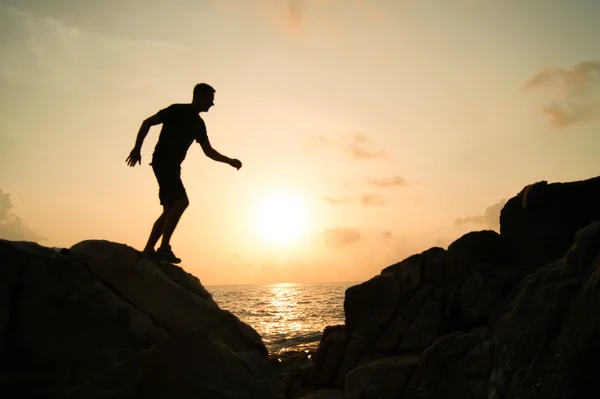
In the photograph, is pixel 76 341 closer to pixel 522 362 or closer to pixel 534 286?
pixel 522 362

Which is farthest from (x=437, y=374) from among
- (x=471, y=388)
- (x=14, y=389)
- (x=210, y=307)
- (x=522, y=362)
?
(x=14, y=389)

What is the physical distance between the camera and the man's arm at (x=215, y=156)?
8148mm

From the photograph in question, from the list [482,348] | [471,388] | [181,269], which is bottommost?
[471,388]

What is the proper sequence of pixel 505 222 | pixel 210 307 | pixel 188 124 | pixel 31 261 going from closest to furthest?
pixel 31 261
pixel 210 307
pixel 188 124
pixel 505 222

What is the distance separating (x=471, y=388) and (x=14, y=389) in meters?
5.61

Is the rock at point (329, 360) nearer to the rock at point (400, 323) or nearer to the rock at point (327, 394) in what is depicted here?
the rock at point (327, 394)

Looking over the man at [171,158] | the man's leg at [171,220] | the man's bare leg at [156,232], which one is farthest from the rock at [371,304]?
the man's bare leg at [156,232]

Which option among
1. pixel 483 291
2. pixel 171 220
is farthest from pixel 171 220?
pixel 483 291

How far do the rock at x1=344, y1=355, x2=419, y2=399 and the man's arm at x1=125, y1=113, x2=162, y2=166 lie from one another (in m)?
5.62

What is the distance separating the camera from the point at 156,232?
7.63 metres

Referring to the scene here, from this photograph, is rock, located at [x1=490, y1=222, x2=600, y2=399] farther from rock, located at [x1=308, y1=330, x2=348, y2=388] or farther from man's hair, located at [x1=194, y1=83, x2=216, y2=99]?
Answer: rock, located at [x1=308, y1=330, x2=348, y2=388]

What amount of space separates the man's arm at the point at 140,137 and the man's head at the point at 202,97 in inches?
28.6

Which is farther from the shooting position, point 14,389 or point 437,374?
point 437,374

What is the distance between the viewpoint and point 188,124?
7742 mm
